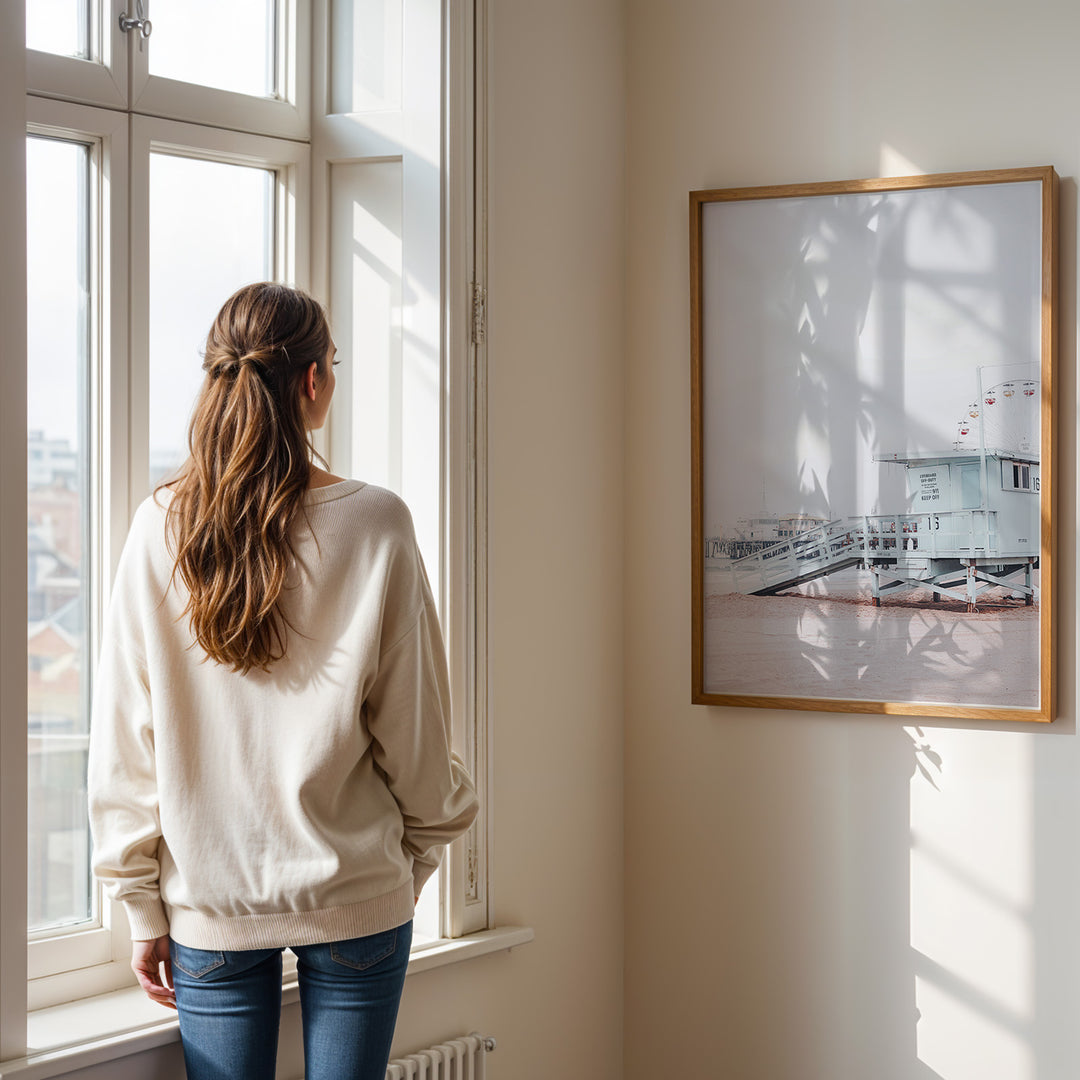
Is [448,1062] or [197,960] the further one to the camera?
[448,1062]

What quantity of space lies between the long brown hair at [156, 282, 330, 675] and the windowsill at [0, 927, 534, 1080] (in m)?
0.55

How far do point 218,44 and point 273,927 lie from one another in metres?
1.43

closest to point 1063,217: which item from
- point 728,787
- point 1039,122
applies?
point 1039,122

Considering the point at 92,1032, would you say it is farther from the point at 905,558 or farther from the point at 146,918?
the point at 905,558

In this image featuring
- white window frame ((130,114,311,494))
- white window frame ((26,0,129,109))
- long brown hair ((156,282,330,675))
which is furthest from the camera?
white window frame ((130,114,311,494))

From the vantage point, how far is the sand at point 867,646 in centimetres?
223

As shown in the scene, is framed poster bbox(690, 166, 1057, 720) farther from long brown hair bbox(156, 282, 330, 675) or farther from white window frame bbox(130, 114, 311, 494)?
long brown hair bbox(156, 282, 330, 675)

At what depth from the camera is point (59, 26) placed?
5.82 ft

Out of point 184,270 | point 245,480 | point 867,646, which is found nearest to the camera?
point 245,480

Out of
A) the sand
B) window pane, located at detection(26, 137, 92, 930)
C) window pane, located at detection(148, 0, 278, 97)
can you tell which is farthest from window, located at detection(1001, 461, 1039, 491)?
window pane, located at detection(26, 137, 92, 930)

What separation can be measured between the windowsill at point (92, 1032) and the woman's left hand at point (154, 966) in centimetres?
7

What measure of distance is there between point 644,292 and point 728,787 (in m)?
1.05

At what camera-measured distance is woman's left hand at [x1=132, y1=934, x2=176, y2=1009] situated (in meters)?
1.52

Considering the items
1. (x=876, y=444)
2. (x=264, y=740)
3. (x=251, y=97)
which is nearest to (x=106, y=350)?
(x=251, y=97)
